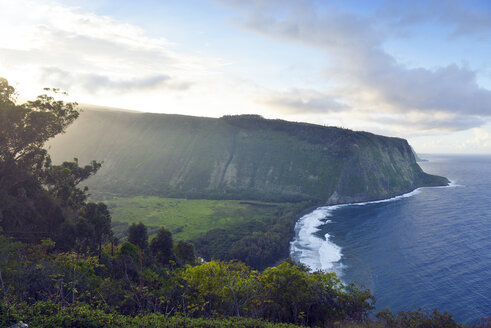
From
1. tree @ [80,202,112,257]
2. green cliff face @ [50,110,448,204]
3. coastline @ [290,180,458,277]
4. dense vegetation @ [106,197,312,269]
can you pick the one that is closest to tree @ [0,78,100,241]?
tree @ [80,202,112,257]

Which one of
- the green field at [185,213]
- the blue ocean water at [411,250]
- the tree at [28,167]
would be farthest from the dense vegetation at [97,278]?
the green field at [185,213]

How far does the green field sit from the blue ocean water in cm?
2137

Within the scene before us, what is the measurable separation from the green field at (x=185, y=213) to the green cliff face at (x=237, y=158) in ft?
38.9

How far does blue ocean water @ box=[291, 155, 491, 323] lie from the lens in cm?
4441

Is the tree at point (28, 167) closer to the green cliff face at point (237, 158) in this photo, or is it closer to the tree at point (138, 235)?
the tree at point (138, 235)

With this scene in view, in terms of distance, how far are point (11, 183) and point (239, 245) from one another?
1812 inches

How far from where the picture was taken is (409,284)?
4841cm

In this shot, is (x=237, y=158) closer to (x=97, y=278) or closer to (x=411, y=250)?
(x=411, y=250)

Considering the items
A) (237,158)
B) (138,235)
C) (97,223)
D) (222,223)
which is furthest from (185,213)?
(237,158)

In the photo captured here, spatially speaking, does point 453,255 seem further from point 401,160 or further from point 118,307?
point 401,160

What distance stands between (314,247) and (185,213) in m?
49.0

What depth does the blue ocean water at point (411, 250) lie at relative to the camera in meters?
44.4

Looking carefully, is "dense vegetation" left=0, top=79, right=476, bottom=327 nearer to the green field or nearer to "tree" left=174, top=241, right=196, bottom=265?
"tree" left=174, top=241, right=196, bottom=265

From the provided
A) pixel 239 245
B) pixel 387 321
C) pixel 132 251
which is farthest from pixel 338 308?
pixel 239 245
